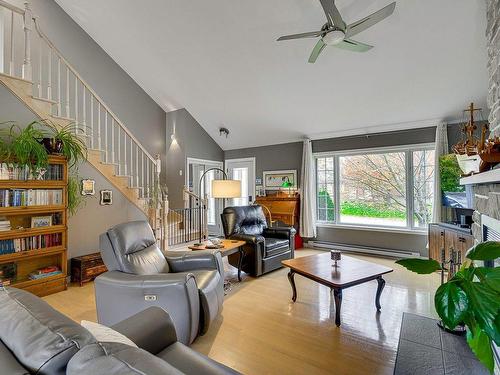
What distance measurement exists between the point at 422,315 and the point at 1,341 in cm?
322

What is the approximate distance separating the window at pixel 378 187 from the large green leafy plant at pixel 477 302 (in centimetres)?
442

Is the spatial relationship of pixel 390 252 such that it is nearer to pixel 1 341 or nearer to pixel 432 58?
pixel 432 58

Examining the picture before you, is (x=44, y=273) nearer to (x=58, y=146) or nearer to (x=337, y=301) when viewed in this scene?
(x=58, y=146)

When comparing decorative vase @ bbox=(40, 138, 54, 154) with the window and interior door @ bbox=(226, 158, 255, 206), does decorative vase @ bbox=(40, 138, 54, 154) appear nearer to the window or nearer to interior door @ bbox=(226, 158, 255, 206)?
interior door @ bbox=(226, 158, 255, 206)

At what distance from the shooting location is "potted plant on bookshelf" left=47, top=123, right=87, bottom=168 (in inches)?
132

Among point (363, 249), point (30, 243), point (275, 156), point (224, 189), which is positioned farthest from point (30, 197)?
point (363, 249)

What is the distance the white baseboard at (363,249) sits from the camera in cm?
484

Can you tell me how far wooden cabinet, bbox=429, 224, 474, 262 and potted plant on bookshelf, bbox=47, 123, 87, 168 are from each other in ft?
15.7

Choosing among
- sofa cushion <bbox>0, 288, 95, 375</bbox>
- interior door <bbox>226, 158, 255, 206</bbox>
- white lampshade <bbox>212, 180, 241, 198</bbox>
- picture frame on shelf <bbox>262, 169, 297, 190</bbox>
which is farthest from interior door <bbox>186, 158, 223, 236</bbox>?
sofa cushion <bbox>0, 288, 95, 375</bbox>

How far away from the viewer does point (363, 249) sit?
528 centimetres

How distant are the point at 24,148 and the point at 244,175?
15.6ft

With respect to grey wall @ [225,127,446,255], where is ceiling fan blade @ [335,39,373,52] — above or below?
above

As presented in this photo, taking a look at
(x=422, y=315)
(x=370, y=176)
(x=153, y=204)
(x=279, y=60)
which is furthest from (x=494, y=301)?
(x=370, y=176)

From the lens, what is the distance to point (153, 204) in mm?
4656
